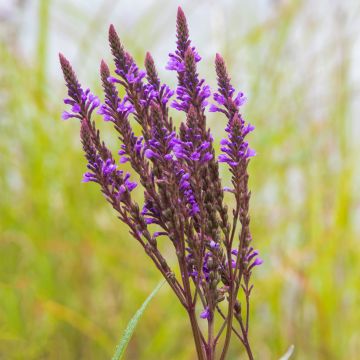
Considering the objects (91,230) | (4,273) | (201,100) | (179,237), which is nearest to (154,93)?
(201,100)

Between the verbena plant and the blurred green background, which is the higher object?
the blurred green background

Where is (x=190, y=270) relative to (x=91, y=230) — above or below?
below

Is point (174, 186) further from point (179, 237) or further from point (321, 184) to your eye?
point (321, 184)

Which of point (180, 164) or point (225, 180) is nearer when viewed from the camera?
point (180, 164)

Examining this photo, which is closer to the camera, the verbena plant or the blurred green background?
the verbena plant

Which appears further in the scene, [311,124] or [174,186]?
[311,124]

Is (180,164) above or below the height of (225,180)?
below

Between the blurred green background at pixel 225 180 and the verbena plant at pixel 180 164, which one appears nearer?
the verbena plant at pixel 180 164

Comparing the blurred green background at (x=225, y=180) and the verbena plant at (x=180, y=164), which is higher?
the blurred green background at (x=225, y=180)
